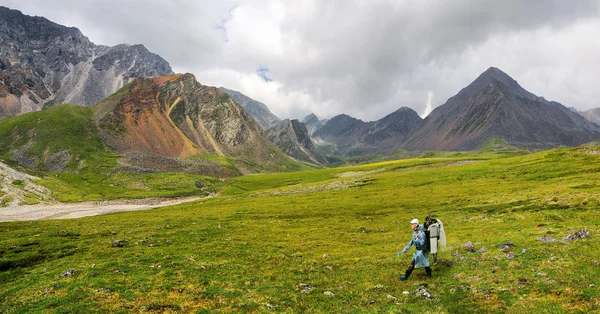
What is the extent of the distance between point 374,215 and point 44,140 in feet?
748

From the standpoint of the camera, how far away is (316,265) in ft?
89.7

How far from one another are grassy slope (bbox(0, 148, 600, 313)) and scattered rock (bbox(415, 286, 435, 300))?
53 centimetres

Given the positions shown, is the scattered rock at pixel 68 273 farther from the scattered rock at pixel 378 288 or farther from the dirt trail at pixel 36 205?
the dirt trail at pixel 36 205

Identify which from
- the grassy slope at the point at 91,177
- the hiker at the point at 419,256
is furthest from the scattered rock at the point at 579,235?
the grassy slope at the point at 91,177

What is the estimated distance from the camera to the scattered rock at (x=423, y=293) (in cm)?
1873

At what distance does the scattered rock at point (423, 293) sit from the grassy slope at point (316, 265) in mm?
532

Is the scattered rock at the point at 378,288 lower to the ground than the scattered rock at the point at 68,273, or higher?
lower

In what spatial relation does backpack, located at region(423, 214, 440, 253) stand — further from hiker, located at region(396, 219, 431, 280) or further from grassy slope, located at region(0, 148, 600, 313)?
grassy slope, located at region(0, 148, 600, 313)

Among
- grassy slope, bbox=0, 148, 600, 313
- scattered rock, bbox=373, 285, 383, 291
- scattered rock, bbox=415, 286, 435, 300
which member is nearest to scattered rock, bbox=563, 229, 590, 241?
grassy slope, bbox=0, 148, 600, 313

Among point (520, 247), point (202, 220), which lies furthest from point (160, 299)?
point (202, 220)

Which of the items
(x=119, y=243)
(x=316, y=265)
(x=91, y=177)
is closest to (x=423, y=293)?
(x=316, y=265)

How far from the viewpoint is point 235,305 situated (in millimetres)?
18188

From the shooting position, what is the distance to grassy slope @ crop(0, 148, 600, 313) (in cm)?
1786

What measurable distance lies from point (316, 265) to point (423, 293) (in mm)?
10427
